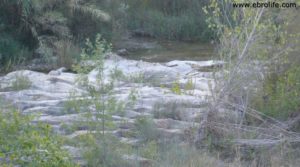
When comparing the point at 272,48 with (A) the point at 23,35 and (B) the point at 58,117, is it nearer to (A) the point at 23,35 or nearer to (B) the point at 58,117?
(B) the point at 58,117

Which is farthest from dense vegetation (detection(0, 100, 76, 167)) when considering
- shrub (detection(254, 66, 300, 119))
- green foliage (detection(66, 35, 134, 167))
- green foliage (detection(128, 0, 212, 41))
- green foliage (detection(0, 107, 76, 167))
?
green foliage (detection(128, 0, 212, 41))

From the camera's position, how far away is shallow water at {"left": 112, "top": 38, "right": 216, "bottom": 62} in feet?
55.9

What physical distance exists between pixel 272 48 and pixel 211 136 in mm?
1687

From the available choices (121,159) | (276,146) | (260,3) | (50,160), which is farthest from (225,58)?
(50,160)

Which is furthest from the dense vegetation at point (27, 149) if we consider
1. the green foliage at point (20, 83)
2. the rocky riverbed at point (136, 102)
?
the green foliage at point (20, 83)

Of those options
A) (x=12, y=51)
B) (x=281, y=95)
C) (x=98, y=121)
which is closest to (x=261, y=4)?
(x=281, y=95)

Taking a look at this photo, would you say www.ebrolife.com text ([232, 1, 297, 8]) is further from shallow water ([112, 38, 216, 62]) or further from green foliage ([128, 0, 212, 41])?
green foliage ([128, 0, 212, 41])

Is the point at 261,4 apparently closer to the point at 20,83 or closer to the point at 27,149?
the point at 27,149

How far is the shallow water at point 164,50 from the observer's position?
1705 cm

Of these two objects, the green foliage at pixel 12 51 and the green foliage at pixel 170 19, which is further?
the green foliage at pixel 170 19

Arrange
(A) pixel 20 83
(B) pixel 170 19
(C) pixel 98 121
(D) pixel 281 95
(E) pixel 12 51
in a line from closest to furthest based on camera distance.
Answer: (C) pixel 98 121
(D) pixel 281 95
(A) pixel 20 83
(E) pixel 12 51
(B) pixel 170 19

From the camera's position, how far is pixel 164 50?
60.2ft

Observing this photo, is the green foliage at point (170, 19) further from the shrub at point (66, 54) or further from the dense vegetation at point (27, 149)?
the dense vegetation at point (27, 149)

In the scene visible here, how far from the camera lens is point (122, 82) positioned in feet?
33.5
